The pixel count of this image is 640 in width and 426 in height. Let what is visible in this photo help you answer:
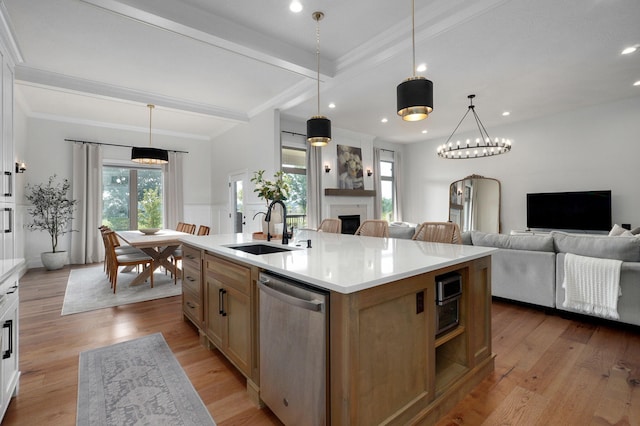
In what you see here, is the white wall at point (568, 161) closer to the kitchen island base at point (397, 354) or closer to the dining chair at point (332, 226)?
the dining chair at point (332, 226)

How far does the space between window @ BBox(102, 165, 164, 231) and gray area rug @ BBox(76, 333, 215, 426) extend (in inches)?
210

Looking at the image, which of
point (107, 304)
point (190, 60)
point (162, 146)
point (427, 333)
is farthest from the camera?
point (162, 146)

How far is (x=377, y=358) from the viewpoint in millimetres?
1291

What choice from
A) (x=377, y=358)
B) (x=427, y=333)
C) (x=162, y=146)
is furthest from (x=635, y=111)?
(x=162, y=146)

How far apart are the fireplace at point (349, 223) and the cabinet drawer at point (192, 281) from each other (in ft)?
15.7

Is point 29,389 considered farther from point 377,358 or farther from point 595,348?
point 595,348

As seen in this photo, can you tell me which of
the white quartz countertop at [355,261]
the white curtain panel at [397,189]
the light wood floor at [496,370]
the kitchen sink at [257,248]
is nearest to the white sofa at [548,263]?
the light wood floor at [496,370]

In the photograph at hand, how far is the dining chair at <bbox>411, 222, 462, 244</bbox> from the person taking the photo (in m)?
2.49

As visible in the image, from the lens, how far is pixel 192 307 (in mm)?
2746

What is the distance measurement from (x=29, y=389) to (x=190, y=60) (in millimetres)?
3726

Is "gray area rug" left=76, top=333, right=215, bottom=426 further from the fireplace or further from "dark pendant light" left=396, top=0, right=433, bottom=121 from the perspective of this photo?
the fireplace

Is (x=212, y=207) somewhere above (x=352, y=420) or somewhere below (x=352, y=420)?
above

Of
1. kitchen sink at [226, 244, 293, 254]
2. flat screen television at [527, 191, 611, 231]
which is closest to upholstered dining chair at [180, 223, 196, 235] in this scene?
kitchen sink at [226, 244, 293, 254]

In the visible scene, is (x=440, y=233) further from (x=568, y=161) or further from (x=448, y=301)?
(x=568, y=161)
